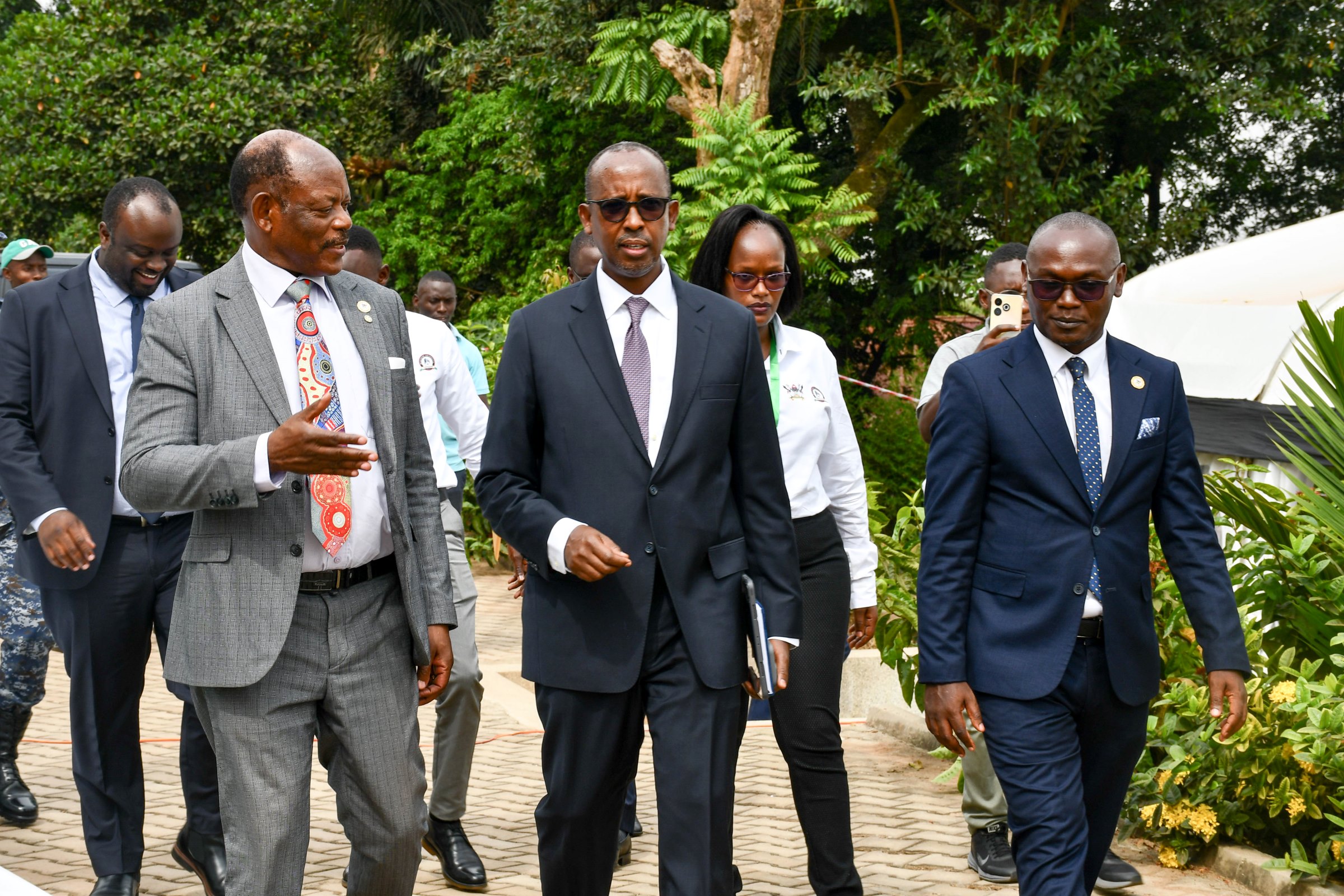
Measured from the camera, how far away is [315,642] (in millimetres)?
3545

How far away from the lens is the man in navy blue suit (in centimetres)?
369

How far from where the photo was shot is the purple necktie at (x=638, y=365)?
376cm

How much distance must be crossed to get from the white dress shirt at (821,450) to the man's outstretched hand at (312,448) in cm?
184

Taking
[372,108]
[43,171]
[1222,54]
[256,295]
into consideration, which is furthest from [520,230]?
[256,295]

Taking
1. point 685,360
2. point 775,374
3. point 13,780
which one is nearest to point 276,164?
point 685,360

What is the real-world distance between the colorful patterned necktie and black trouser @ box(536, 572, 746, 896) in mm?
687

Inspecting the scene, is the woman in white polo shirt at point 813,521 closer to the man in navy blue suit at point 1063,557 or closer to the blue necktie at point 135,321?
the man in navy blue suit at point 1063,557

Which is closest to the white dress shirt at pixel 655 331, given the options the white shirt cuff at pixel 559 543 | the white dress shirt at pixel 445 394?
the white shirt cuff at pixel 559 543

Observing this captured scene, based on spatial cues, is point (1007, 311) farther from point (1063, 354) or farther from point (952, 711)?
point (952, 711)

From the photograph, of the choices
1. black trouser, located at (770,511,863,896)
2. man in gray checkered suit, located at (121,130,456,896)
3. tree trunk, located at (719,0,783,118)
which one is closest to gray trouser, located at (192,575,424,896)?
man in gray checkered suit, located at (121,130,456,896)

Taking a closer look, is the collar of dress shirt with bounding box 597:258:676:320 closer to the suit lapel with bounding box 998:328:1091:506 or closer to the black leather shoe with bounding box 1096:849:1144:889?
the suit lapel with bounding box 998:328:1091:506

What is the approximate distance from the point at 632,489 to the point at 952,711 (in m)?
1.01

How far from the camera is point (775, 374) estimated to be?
4820 millimetres

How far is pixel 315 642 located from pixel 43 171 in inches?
766
